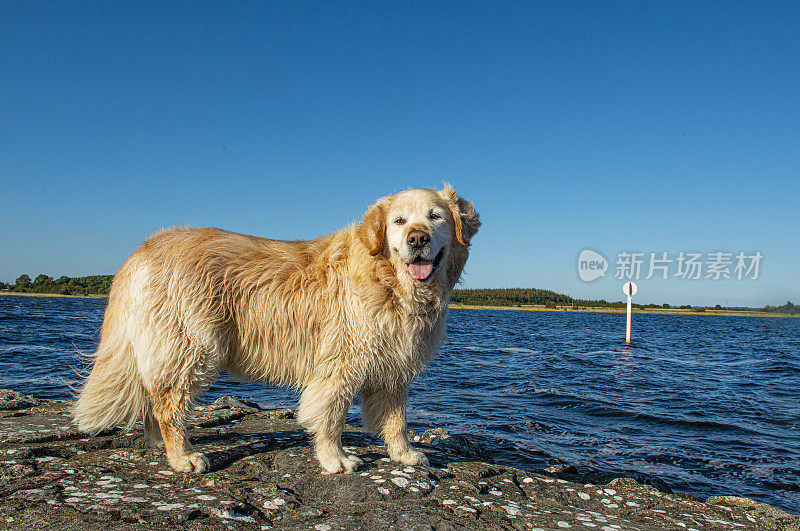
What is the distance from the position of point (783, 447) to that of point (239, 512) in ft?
33.1

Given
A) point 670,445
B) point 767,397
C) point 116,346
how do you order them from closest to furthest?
point 116,346 < point 670,445 < point 767,397

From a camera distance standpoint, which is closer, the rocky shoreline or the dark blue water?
the rocky shoreline

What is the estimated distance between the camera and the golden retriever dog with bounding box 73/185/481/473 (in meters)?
4.60

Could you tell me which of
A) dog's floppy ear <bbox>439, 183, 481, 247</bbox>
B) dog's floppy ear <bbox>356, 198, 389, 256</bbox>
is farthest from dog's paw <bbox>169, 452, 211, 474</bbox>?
dog's floppy ear <bbox>439, 183, 481, 247</bbox>

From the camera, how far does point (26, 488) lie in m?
3.67

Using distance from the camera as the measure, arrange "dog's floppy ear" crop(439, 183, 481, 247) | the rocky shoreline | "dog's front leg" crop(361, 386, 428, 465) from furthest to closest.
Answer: "dog's front leg" crop(361, 386, 428, 465) < "dog's floppy ear" crop(439, 183, 481, 247) < the rocky shoreline

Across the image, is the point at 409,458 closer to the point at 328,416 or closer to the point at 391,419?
the point at 391,419

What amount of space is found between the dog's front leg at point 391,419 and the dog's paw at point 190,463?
1.62 metres

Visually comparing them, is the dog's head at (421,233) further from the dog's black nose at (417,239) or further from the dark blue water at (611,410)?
the dark blue water at (611,410)

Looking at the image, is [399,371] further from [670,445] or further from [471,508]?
[670,445]

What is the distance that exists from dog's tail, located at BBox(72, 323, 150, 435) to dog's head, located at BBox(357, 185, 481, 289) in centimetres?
264

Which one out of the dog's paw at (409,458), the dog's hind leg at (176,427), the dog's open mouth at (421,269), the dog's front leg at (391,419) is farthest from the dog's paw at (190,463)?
the dog's open mouth at (421,269)

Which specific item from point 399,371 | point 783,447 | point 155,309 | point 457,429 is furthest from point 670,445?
point 155,309

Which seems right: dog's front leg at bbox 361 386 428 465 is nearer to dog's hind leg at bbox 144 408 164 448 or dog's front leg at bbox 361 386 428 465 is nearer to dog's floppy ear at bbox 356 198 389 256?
dog's floppy ear at bbox 356 198 389 256
